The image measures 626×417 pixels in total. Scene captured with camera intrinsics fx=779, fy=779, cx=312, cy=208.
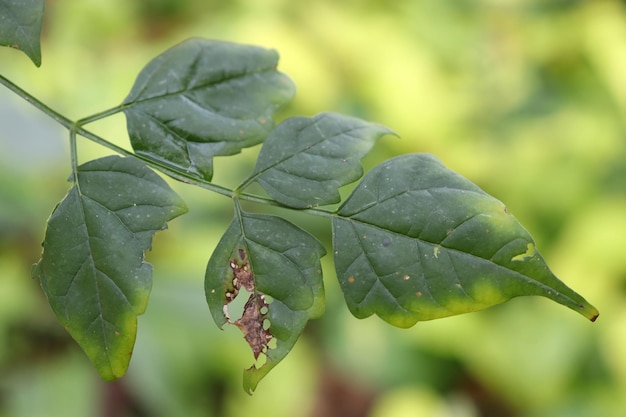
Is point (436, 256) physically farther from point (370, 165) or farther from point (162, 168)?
point (370, 165)

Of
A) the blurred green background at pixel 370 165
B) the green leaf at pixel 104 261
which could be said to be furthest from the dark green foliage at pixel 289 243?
the blurred green background at pixel 370 165

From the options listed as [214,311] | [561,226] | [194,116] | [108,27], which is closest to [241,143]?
[194,116]

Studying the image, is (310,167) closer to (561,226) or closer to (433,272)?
(433,272)

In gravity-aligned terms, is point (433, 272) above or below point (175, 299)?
above

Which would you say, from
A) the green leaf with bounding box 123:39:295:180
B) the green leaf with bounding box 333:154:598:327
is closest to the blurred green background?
the green leaf with bounding box 123:39:295:180

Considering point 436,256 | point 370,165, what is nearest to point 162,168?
point 436,256

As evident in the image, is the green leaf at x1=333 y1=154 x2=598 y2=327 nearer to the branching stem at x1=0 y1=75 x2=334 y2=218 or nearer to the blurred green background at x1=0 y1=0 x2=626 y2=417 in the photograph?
the branching stem at x1=0 y1=75 x2=334 y2=218
